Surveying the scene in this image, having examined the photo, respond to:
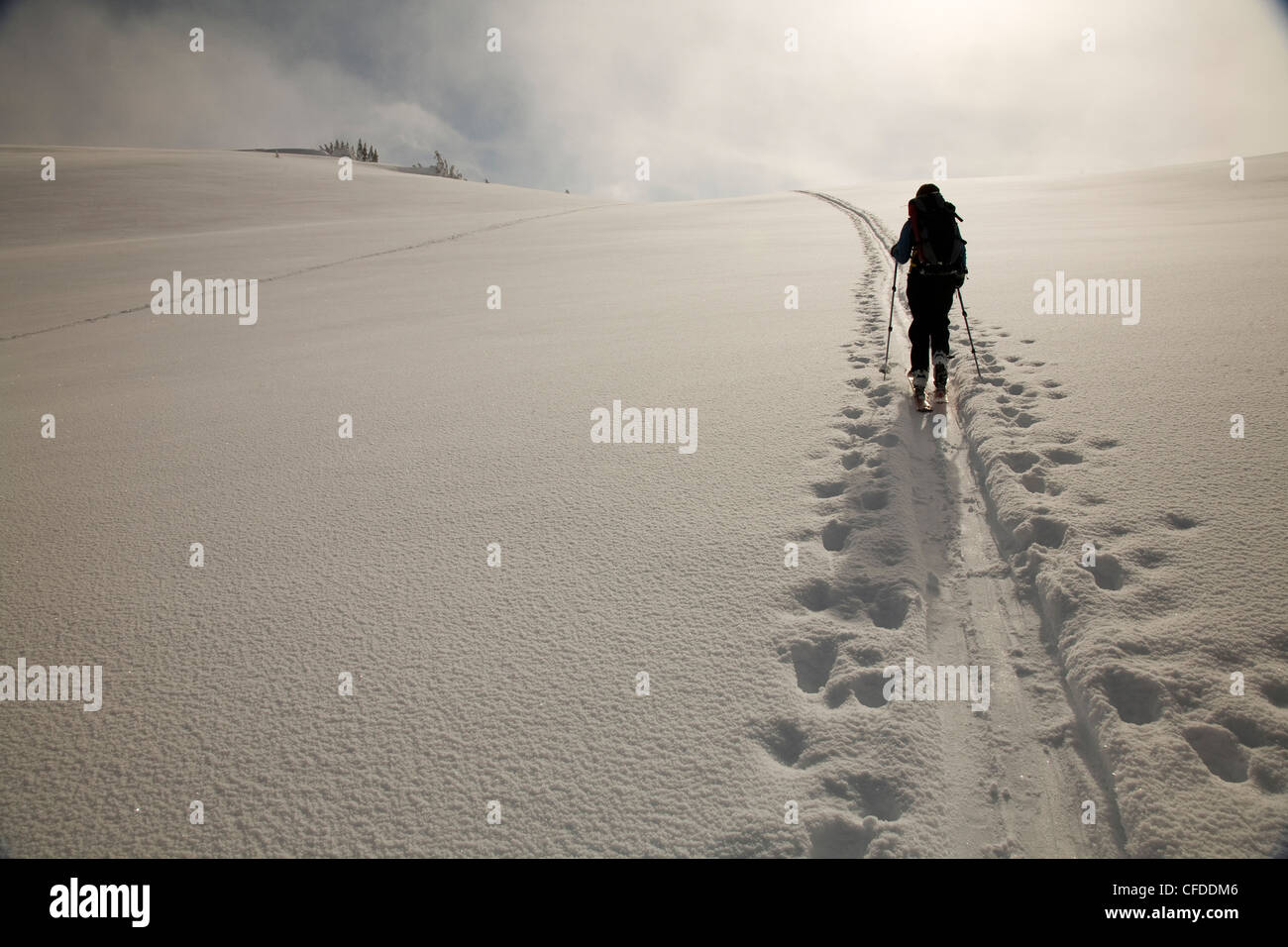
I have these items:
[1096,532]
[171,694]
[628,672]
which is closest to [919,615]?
[1096,532]

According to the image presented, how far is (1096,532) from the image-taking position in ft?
8.14

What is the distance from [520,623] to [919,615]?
4.53 ft

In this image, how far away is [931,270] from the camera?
4145 millimetres

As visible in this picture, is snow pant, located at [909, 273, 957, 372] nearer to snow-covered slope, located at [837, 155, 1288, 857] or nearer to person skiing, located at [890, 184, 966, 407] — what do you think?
person skiing, located at [890, 184, 966, 407]

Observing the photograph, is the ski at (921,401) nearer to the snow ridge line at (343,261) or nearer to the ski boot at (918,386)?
the ski boot at (918,386)

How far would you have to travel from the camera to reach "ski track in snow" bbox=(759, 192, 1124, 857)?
1.57 m

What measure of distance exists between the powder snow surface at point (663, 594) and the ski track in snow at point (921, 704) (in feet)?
0.04

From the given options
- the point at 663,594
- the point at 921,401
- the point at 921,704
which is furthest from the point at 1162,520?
the point at 663,594

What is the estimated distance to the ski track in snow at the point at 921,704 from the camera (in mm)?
1570

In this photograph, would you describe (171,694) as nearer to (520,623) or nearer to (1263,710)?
(520,623)

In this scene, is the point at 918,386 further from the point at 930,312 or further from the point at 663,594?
the point at 663,594

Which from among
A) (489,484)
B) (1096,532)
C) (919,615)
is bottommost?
(919,615)

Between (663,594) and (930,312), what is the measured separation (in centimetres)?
292

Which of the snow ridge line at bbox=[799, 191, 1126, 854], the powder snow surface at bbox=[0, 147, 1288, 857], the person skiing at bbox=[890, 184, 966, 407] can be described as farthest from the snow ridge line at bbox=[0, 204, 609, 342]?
the snow ridge line at bbox=[799, 191, 1126, 854]
